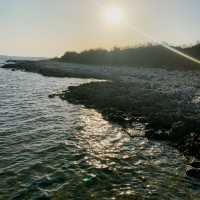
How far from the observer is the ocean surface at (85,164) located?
1123 centimetres

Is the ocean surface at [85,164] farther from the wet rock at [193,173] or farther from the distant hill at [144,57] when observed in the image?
the distant hill at [144,57]

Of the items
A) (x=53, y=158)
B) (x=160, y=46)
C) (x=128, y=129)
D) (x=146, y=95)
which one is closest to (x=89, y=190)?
(x=53, y=158)

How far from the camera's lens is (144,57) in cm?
6825

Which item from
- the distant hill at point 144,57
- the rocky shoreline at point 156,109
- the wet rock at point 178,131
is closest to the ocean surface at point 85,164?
the rocky shoreline at point 156,109

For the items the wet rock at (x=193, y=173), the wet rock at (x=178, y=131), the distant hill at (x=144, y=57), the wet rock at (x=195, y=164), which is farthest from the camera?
the distant hill at (x=144, y=57)

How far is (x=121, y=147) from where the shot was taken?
16453 millimetres

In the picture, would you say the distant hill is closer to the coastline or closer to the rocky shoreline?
the coastline

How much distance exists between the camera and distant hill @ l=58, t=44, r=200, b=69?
57419mm

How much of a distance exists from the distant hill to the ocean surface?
36.7 meters

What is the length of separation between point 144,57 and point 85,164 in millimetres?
56751

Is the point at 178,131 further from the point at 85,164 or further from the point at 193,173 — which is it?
the point at 85,164

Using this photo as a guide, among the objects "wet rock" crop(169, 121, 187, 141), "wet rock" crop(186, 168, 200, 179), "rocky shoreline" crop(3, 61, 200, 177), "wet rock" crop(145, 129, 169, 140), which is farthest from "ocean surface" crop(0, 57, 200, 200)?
"wet rock" crop(169, 121, 187, 141)

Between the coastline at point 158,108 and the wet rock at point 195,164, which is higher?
the coastline at point 158,108

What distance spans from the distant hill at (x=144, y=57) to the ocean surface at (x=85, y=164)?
3668cm
